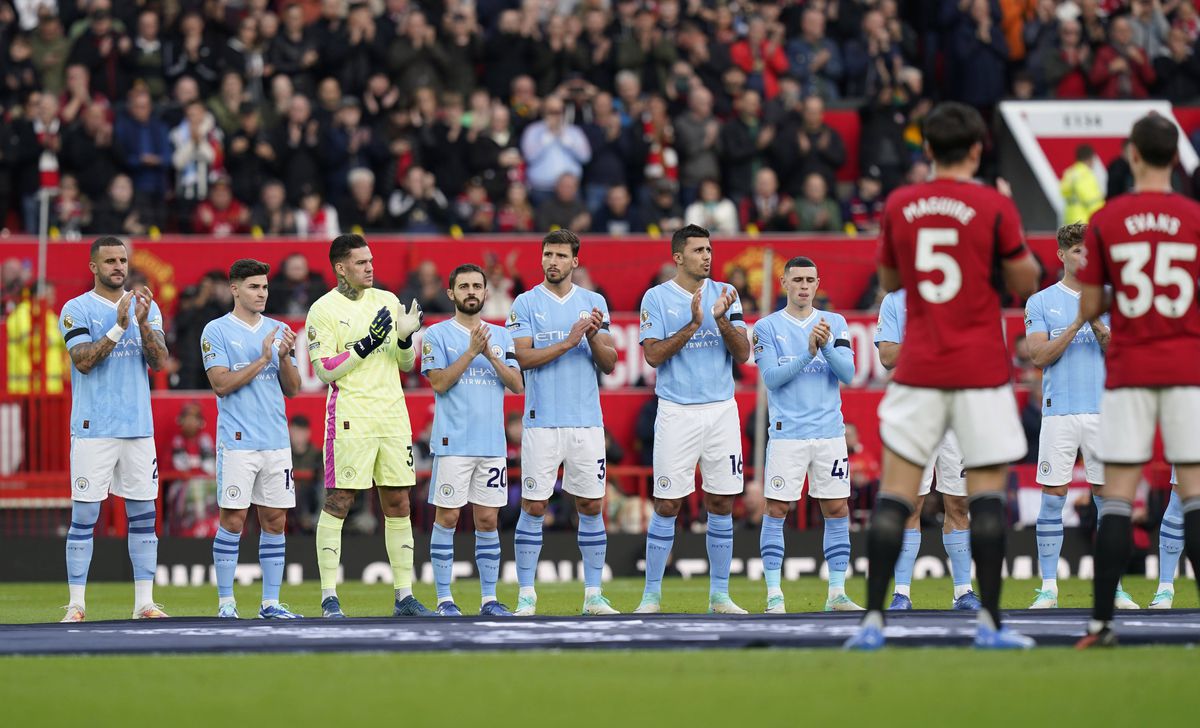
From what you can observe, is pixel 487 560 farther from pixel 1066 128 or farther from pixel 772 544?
pixel 1066 128

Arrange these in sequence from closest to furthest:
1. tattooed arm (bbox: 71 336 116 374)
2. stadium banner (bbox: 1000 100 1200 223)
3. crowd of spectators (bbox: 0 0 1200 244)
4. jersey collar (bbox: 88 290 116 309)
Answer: tattooed arm (bbox: 71 336 116 374), jersey collar (bbox: 88 290 116 309), crowd of spectators (bbox: 0 0 1200 244), stadium banner (bbox: 1000 100 1200 223)

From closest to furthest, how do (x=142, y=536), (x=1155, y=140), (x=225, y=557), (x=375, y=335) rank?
(x=1155, y=140)
(x=375, y=335)
(x=225, y=557)
(x=142, y=536)

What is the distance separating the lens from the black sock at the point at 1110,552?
8.75 m

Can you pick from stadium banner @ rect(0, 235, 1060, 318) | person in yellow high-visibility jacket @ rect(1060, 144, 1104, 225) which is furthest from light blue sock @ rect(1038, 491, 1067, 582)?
person in yellow high-visibility jacket @ rect(1060, 144, 1104, 225)

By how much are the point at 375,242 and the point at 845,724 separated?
14.9m

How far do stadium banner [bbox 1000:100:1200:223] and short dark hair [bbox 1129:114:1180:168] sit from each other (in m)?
16.3

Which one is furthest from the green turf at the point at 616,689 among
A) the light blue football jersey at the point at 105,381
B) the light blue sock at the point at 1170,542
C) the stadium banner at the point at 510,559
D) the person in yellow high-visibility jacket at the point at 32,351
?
the person in yellow high-visibility jacket at the point at 32,351

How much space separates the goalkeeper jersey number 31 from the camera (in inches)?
494

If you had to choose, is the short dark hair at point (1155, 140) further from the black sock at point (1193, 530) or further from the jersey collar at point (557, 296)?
the jersey collar at point (557, 296)

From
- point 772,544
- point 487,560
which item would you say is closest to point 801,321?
point 772,544

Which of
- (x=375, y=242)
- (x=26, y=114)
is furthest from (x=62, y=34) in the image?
(x=375, y=242)

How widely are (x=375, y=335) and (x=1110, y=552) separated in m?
5.74

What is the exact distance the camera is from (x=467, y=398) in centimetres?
1291

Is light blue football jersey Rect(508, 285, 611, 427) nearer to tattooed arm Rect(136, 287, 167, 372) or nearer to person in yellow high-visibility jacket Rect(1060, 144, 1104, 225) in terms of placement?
tattooed arm Rect(136, 287, 167, 372)
